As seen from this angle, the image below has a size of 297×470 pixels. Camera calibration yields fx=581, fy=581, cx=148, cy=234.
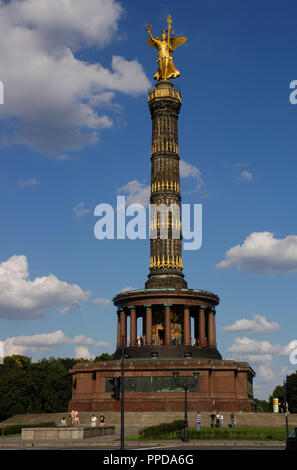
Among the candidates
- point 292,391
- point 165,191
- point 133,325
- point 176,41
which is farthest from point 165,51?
point 292,391

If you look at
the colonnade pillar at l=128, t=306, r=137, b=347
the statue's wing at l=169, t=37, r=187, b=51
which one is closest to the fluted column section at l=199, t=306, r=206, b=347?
the colonnade pillar at l=128, t=306, r=137, b=347

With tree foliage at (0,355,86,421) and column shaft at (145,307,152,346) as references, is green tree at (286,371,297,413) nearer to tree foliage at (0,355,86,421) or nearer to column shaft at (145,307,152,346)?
tree foliage at (0,355,86,421)

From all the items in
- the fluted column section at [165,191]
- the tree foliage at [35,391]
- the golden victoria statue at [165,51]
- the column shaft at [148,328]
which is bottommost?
the tree foliage at [35,391]

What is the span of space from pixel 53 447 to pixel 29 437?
493 centimetres

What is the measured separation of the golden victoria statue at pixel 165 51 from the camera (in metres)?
68.9

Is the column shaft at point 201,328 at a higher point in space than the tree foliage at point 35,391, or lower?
higher

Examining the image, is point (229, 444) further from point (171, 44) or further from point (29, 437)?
point (171, 44)

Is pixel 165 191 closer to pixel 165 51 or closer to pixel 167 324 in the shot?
pixel 167 324

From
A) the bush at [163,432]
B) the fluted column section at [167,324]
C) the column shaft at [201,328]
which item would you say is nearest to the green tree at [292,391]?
the column shaft at [201,328]

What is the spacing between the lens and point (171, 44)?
69.8 metres

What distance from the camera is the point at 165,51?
6938cm

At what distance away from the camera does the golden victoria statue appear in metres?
68.9

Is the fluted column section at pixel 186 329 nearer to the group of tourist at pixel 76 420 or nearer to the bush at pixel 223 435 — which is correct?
the group of tourist at pixel 76 420
